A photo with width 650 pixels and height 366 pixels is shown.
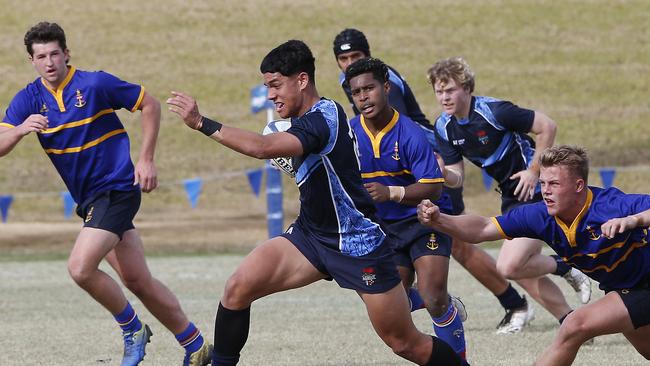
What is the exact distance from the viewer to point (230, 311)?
628cm

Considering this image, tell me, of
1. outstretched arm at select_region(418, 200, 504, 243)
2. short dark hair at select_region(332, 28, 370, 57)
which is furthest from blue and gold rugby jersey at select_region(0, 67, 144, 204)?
outstretched arm at select_region(418, 200, 504, 243)

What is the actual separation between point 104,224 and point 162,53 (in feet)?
99.4

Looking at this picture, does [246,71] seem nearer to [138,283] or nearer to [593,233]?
[138,283]

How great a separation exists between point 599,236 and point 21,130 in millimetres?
3182

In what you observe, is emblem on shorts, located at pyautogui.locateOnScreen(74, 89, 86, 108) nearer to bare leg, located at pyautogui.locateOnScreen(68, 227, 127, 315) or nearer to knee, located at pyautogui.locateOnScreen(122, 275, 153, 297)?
bare leg, located at pyautogui.locateOnScreen(68, 227, 127, 315)

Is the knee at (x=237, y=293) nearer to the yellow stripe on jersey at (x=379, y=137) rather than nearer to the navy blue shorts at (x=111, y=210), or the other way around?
the navy blue shorts at (x=111, y=210)

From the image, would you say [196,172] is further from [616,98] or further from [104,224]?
[104,224]

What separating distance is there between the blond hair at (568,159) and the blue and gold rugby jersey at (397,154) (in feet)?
3.46

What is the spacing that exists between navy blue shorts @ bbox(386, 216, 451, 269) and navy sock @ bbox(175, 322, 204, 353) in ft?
4.19

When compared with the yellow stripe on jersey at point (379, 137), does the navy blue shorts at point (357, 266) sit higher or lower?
lower

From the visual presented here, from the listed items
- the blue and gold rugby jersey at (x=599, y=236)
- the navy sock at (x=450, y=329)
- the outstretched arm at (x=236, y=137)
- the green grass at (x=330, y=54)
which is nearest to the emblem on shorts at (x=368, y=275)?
the blue and gold rugby jersey at (x=599, y=236)

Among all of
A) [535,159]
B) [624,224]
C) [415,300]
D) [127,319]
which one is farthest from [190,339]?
[624,224]

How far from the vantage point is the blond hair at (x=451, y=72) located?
317 inches

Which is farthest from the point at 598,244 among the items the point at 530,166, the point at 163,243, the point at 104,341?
the point at 163,243
